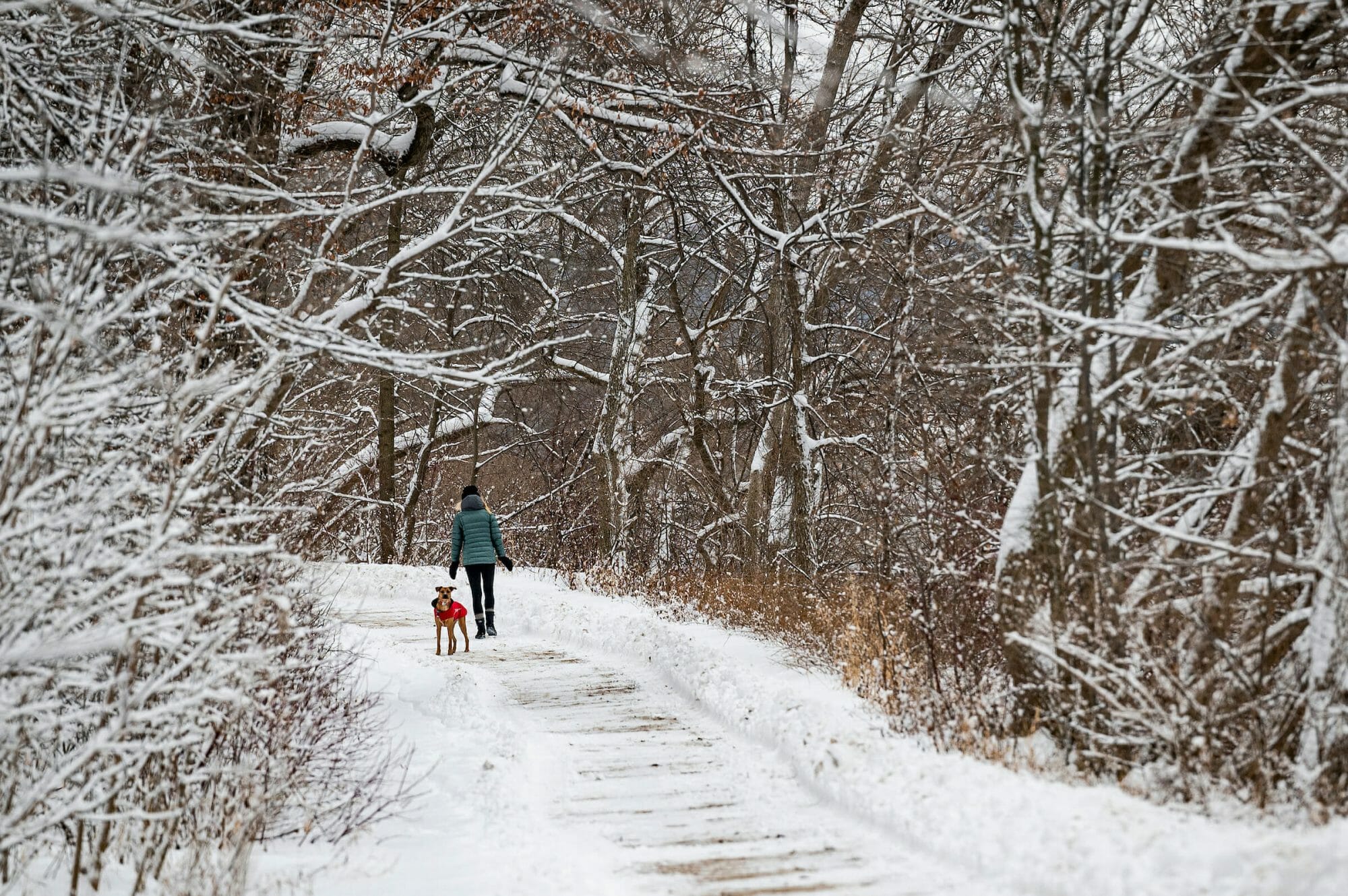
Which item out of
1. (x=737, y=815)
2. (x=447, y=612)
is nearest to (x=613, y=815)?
(x=737, y=815)

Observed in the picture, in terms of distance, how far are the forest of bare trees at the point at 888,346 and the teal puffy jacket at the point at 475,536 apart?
351 cm

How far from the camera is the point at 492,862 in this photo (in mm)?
6008

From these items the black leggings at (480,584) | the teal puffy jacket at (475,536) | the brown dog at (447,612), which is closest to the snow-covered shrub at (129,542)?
the brown dog at (447,612)

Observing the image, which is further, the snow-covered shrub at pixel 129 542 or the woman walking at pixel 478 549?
the woman walking at pixel 478 549

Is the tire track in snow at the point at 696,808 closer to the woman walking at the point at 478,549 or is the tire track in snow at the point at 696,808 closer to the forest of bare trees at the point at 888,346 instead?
the forest of bare trees at the point at 888,346

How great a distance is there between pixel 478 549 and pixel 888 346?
593cm

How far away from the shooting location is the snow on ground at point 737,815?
4.60 metres

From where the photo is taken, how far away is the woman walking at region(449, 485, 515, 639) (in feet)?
48.9

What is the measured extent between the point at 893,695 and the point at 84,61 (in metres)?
6.58

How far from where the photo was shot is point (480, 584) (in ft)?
50.8

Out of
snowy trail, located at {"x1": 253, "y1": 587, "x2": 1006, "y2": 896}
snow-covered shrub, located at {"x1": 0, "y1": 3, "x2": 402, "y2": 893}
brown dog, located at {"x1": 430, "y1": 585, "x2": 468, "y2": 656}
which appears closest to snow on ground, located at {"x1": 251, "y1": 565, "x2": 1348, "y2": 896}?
snowy trail, located at {"x1": 253, "y1": 587, "x2": 1006, "y2": 896}

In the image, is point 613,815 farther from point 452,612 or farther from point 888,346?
point 888,346

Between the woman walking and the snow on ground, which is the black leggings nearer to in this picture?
the woman walking

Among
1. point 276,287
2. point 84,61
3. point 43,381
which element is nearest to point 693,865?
point 43,381
